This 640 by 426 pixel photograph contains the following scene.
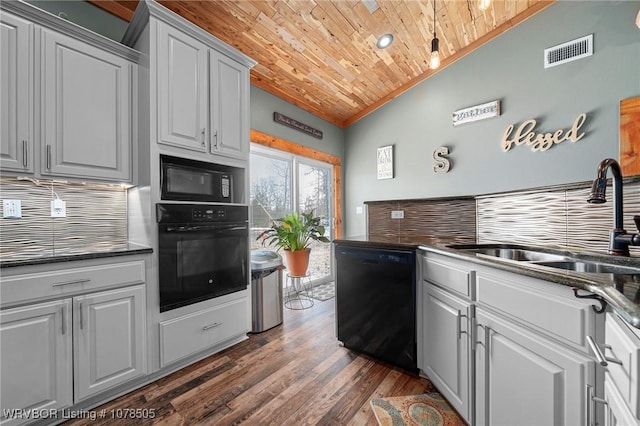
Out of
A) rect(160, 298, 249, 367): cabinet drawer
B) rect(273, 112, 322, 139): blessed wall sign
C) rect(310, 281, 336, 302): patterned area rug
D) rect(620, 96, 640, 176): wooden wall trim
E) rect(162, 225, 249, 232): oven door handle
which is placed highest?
rect(273, 112, 322, 139): blessed wall sign

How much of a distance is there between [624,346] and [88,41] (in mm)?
2763

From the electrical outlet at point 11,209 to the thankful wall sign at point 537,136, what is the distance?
400cm

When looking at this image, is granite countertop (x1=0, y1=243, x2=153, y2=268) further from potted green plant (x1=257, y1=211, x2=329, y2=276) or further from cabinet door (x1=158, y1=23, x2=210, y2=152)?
potted green plant (x1=257, y1=211, x2=329, y2=276)

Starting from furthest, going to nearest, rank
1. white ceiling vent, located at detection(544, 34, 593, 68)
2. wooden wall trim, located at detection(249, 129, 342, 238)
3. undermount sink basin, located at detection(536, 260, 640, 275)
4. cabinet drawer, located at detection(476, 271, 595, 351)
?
wooden wall trim, located at detection(249, 129, 342, 238), white ceiling vent, located at detection(544, 34, 593, 68), undermount sink basin, located at detection(536, 260, 640, 275), cabinet drawer, located at detection(476, 271, 595, 351)

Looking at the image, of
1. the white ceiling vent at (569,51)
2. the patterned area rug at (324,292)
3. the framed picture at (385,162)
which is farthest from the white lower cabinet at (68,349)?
the white ceiling vent at (569,51)

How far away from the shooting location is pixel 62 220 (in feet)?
5.75

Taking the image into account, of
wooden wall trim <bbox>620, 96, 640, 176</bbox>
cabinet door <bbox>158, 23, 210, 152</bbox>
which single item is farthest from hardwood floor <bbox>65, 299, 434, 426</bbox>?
wooden wall trim <bbox>620, 96, 640, 176</bbox>

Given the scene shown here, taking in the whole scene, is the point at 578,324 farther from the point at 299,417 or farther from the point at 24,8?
the point at 24,8

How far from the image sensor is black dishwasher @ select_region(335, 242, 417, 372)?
1688mm

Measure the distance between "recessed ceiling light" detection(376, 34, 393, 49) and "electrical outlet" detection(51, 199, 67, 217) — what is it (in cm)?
295

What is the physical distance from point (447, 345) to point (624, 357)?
2.97ft

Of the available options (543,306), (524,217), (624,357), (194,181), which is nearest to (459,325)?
(543,306)

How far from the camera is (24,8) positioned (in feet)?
4.58

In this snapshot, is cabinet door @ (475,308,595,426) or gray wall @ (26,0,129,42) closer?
cabinet door @ (475,308,595,426)
